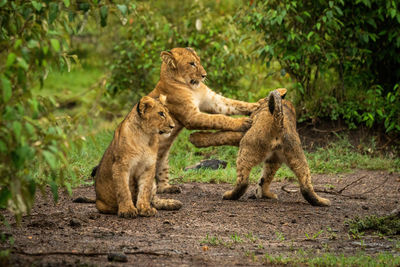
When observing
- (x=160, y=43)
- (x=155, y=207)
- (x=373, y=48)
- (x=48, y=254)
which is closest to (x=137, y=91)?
(x=160, y=43)

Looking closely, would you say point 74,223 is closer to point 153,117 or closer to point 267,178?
point 153,117

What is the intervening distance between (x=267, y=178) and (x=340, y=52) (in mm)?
3548

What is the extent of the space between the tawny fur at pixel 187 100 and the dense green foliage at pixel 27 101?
104 inches

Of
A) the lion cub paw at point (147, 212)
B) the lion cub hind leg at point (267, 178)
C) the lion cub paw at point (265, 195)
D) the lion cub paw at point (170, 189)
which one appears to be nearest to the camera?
the lion cub paw at point (147, 212)

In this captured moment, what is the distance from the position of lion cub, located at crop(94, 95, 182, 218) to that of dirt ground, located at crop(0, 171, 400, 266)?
0.47ft

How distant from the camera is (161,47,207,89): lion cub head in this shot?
6.51m

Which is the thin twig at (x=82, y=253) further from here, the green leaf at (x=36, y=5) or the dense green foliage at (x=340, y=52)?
the dense green foliage at (x=340, y=52)

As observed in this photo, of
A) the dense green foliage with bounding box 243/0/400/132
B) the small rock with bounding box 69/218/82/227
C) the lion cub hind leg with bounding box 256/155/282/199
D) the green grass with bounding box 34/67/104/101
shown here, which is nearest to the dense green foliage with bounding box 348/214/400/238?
the lion cub hind leg with bounding box 256/155/282/199

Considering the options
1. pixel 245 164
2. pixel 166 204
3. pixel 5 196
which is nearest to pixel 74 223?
pixel 166 204

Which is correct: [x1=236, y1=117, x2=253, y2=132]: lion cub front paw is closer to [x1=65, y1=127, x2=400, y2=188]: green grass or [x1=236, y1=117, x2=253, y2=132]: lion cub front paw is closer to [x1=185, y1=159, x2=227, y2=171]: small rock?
[x1=65, y1=127, x2=400, y2=188]: green grass

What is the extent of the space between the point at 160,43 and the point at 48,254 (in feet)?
21.7

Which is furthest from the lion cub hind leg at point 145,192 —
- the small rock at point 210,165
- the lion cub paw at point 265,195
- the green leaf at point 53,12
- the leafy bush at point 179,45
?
the leafy bush at point 179,45

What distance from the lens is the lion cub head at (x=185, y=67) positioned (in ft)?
21.4

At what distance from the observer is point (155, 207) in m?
5.73
